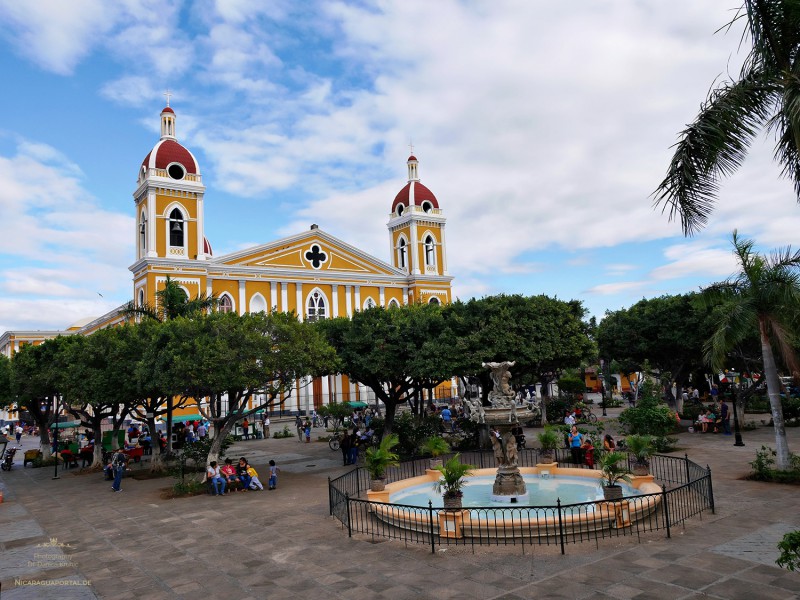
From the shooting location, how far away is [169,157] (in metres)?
43.3

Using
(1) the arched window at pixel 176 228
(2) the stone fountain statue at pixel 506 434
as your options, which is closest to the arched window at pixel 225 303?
(1) the arched window at pixel 176 228

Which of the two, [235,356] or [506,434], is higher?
[235,356]

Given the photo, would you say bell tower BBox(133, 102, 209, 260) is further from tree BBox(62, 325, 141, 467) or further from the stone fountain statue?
the stone fountain statue

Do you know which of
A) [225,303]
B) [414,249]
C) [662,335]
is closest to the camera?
[662,335]

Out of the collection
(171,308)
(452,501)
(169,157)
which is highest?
(169,157)

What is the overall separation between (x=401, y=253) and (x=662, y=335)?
3201 centimetres

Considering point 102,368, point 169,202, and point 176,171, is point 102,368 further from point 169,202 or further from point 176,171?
point 176,171

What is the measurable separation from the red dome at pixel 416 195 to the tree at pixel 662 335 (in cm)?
2745

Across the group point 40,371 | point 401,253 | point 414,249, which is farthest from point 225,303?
point 40,371

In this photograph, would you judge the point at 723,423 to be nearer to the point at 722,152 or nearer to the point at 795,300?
the point at 795,300

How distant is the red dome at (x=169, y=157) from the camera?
42.8 m

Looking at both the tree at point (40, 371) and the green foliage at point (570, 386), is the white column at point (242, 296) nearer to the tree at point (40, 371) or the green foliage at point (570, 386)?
the tree at point (40, 371)

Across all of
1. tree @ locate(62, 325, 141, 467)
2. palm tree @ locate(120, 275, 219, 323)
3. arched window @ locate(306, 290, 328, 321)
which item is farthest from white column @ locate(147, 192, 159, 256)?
tree @ locate(62, 325, 141, 467)

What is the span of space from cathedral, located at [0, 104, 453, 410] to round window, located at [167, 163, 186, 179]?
0.23ft
